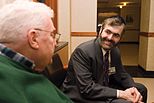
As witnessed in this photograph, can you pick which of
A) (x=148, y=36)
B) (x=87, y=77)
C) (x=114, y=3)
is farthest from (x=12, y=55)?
(x=114, y=3)

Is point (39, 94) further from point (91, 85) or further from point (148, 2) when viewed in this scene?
point (148, 2)

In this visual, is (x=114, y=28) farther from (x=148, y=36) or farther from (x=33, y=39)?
(x=148, y=36)

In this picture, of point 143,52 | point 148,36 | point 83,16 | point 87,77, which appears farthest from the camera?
point 143,52

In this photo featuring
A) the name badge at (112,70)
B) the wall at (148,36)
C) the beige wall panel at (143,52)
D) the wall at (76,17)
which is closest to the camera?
the name badge at (112,70)

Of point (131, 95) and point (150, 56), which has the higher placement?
point (131, 95)

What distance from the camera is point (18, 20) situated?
3.58 feet

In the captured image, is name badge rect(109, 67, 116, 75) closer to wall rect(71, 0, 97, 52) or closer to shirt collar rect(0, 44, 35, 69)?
shirt collar rect(0, 44, 35, 69)

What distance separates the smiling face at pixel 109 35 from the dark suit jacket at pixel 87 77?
0.06m

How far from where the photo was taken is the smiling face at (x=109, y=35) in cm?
209

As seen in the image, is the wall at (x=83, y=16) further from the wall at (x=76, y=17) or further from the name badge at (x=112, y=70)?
the name badge at (x=112, y=70)

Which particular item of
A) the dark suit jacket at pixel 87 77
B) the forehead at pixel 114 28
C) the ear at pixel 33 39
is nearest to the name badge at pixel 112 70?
the dark suit jacket at pixel 87 77

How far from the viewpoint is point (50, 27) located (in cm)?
120

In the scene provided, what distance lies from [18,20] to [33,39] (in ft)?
0.37

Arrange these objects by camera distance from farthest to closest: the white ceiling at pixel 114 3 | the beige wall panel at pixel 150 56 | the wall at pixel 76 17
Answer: the white ceiling at pixel 114 3
the beige wall panel at pixel 150 56
the wall at pixel 76 17
